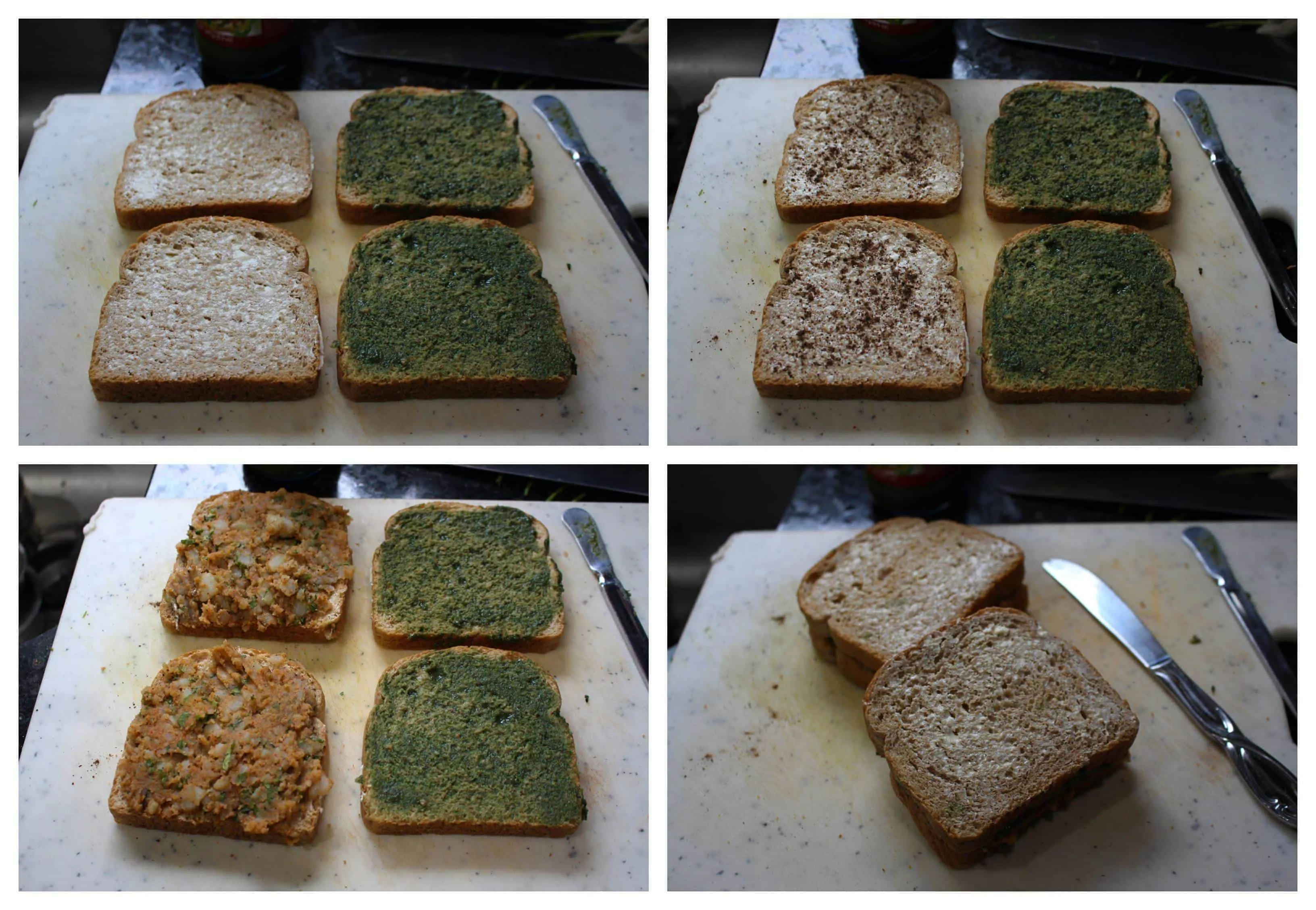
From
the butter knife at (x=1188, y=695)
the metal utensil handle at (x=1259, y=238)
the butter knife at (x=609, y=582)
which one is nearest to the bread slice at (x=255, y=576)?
the butter knife at (x=609, y=582)

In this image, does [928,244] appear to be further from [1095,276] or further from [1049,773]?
[1049,773]

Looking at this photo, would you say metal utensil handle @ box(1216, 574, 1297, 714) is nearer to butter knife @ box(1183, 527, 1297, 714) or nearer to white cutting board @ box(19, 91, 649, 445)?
butter knife @ box(1183, 527, 1297, 714)

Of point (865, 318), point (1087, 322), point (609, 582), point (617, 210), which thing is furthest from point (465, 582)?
point (1087, 322)

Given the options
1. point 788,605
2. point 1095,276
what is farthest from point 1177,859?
point 1095,276

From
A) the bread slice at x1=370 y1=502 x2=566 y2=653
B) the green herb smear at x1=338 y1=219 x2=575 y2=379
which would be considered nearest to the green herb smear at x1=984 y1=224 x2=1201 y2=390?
the green herb smear at x1=338 y1=219 x2=575 y2=379

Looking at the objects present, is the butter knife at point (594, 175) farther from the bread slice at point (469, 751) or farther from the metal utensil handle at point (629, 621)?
the bread slice at point (469, 751)
